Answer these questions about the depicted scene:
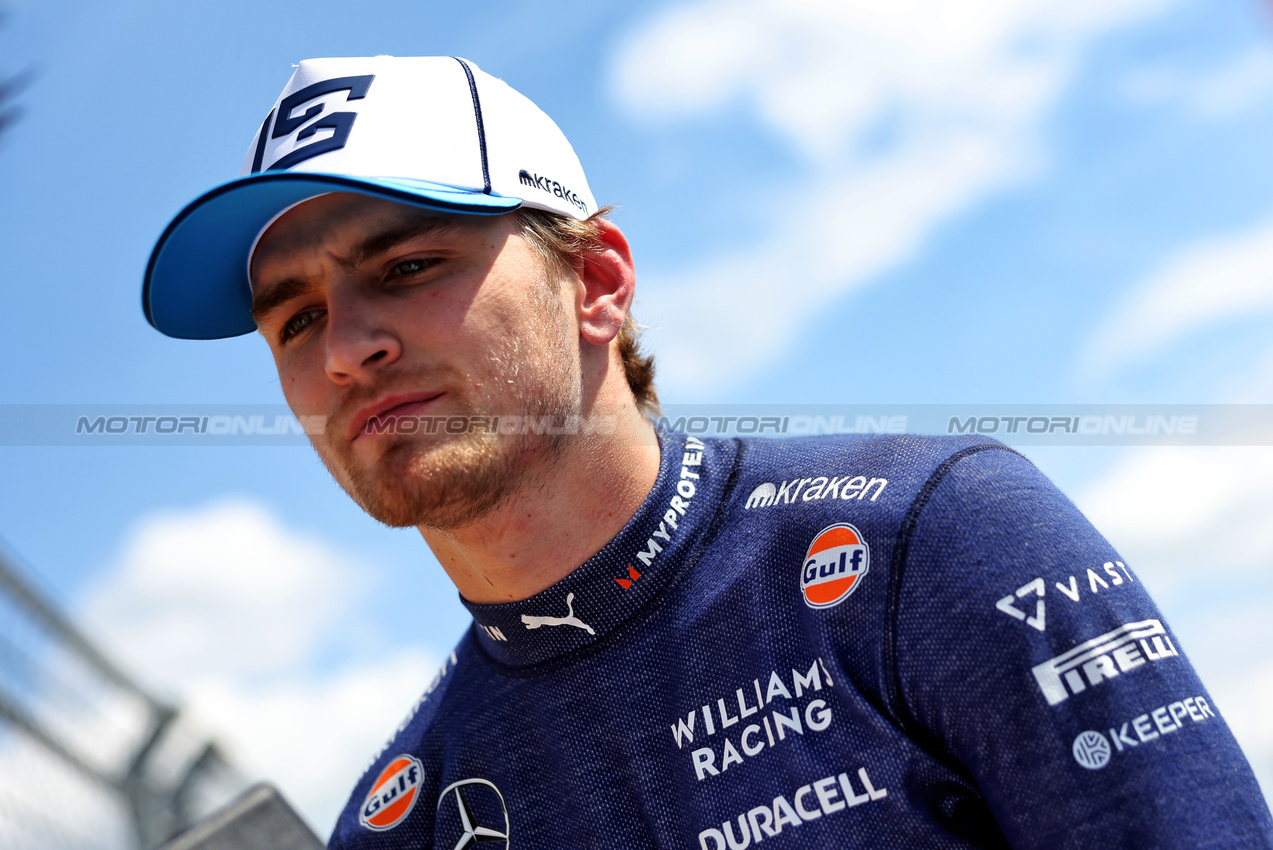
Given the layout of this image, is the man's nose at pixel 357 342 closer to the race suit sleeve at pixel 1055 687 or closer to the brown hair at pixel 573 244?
the brown hair at pixel 573 244

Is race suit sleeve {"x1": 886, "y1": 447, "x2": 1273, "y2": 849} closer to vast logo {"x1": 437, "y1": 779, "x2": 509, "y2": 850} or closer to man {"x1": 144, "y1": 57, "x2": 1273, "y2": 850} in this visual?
man {"x1": 144, "y1": 57, "x2": 1273, "y2": 850}

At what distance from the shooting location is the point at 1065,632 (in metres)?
1.76

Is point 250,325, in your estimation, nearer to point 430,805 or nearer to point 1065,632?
point 430,805

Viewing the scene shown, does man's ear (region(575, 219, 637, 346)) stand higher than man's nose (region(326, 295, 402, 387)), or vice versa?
man's nose (region(326, 295, 402, 387))

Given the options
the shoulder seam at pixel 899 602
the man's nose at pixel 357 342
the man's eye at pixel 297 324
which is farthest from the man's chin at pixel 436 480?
the shoulder seam at pixel 899 602

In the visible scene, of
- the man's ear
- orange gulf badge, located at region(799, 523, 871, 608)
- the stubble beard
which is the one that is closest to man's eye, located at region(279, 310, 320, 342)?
the stubble beard

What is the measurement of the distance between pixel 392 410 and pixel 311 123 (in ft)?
2.57

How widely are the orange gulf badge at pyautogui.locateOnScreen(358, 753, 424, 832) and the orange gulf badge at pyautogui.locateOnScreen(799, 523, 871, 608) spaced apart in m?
1.20

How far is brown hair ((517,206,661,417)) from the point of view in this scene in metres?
2.53

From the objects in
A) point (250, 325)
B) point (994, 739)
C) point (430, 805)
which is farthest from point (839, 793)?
point (250, 325)

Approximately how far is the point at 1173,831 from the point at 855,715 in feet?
1.80

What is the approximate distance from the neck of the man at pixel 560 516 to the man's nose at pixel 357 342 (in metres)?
0.44

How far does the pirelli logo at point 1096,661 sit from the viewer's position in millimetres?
1719

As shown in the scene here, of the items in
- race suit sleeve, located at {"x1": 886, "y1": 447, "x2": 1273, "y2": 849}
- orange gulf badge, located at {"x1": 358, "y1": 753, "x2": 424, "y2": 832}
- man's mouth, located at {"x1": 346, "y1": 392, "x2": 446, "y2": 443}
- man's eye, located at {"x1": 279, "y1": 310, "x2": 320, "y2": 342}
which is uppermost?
man's eye, located at {"x1": 279, "y1": 310, "x2": 320, "y2": 342}
